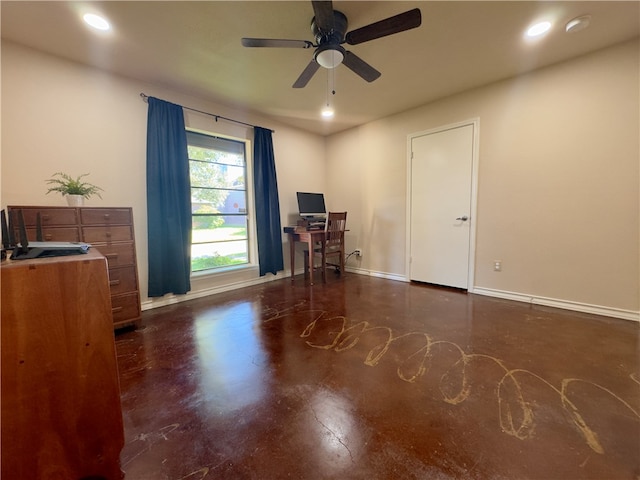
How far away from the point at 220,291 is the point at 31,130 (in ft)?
7.86

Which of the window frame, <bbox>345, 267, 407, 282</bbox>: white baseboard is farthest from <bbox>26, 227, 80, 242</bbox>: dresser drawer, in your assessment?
<bbox>345, 267, 407, 282</bbox>: white baseboard

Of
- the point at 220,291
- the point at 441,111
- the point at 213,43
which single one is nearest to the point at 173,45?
the point at 213,43

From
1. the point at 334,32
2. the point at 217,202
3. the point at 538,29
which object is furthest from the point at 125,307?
the point at 538,29

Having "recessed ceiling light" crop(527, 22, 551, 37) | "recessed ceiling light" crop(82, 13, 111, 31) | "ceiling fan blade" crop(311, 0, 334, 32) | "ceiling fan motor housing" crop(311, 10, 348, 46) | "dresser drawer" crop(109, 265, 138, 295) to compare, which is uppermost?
"recessed ceiling light" crop(82, 13, 111, 31)

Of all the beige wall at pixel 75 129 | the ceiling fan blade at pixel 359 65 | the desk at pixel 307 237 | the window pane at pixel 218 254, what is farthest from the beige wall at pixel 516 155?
the ceiling fan blade at pixel 359 65

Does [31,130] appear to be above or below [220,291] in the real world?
above

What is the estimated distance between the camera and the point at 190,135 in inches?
129

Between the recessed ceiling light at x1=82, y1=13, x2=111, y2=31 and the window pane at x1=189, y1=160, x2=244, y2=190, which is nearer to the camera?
the recessed ceiling light at x1=82, y1=13, x2=111, y2=31

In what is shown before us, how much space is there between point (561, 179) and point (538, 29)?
4.60ft

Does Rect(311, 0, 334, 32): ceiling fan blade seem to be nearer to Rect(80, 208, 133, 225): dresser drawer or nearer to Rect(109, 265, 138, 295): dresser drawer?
Rect(80, 208, 133, 225): dresser drawer

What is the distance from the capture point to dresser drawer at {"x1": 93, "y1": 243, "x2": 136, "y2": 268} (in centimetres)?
231

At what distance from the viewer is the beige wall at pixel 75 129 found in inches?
85.7

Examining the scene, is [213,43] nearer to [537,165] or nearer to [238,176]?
[238,176]

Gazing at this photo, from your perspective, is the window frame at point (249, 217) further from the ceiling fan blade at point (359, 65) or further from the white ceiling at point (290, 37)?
the ceiling fan blade at point (359, 65)
